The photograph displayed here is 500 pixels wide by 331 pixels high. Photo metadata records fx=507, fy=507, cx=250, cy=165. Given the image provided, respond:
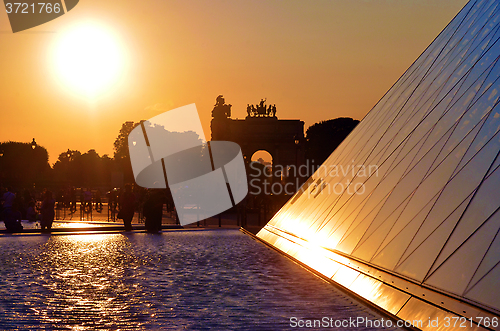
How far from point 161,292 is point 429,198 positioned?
12.0ft

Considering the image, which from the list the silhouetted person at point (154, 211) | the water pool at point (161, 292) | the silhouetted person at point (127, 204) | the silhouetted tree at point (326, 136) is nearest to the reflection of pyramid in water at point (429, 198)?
the water pool at point (161, 292)

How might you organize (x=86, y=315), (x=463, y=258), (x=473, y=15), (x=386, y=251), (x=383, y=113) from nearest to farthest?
(x=463, y=258) < (x=86, y=315) < (x=386, y=251) < (x=473, y=15) < (x=383, y=113)

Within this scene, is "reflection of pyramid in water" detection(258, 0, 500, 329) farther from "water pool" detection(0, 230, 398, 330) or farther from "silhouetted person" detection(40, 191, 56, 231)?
"silhouetted person" detection(40, 191, 56, 231)

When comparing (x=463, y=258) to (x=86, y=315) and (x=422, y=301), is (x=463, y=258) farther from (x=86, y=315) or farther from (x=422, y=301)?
(x=86, y=315)

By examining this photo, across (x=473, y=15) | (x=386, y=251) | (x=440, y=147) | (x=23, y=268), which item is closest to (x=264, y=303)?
(x=386, y=251)

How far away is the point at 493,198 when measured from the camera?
202 inches

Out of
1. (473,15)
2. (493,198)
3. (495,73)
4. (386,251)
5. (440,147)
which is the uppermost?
(473,15)

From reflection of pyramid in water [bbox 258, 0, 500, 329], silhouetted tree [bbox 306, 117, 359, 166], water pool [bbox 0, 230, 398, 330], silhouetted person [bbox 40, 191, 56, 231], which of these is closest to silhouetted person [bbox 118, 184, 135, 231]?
silhouetted person [bbox 40, 191, 56, 231]

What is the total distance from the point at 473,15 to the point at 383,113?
2.98 m

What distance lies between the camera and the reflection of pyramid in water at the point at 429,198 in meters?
4.92

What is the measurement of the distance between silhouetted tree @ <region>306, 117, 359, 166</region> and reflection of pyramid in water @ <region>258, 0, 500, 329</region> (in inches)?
2880

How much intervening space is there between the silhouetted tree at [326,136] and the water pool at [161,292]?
74.6 metres

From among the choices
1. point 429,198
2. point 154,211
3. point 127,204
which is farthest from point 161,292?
point 127,204

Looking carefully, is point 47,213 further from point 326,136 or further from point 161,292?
point 326,136
